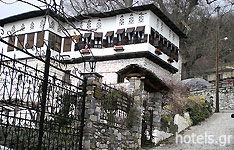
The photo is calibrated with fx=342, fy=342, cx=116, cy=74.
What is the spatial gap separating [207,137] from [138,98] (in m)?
4.05

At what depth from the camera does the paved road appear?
12391 millimetres

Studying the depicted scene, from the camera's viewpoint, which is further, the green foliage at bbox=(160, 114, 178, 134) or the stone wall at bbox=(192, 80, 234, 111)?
the stone wall at bbox=(192, 80, 234, 111)

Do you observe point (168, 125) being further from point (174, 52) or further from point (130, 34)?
point (174, 52)

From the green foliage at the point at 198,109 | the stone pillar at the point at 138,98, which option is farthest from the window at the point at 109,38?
the stone pillar at the point at 138,98

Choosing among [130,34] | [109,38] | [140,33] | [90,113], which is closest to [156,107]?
[90,113]

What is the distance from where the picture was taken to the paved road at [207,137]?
12391 millimetres

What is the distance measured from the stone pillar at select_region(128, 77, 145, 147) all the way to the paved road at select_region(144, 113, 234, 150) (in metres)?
1.17

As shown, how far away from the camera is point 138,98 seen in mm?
11906

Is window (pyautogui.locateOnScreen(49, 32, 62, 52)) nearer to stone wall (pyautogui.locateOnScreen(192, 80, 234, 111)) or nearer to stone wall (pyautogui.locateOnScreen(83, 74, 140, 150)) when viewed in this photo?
stone wall (pyautogui.locateOnScreen(192, 80, 234, 111))

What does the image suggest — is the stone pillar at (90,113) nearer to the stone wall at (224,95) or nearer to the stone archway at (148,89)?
the stone archway at (148,89)

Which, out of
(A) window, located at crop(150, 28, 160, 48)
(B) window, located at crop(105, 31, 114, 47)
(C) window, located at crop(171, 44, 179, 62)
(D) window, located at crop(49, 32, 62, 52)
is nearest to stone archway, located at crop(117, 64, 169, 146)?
(A) window, located at crop(150, 28, 160, 48)

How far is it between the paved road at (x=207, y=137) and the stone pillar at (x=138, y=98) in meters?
1.17

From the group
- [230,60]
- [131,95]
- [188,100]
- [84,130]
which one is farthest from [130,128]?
[230,60]

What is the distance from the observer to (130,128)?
11.8 metres
